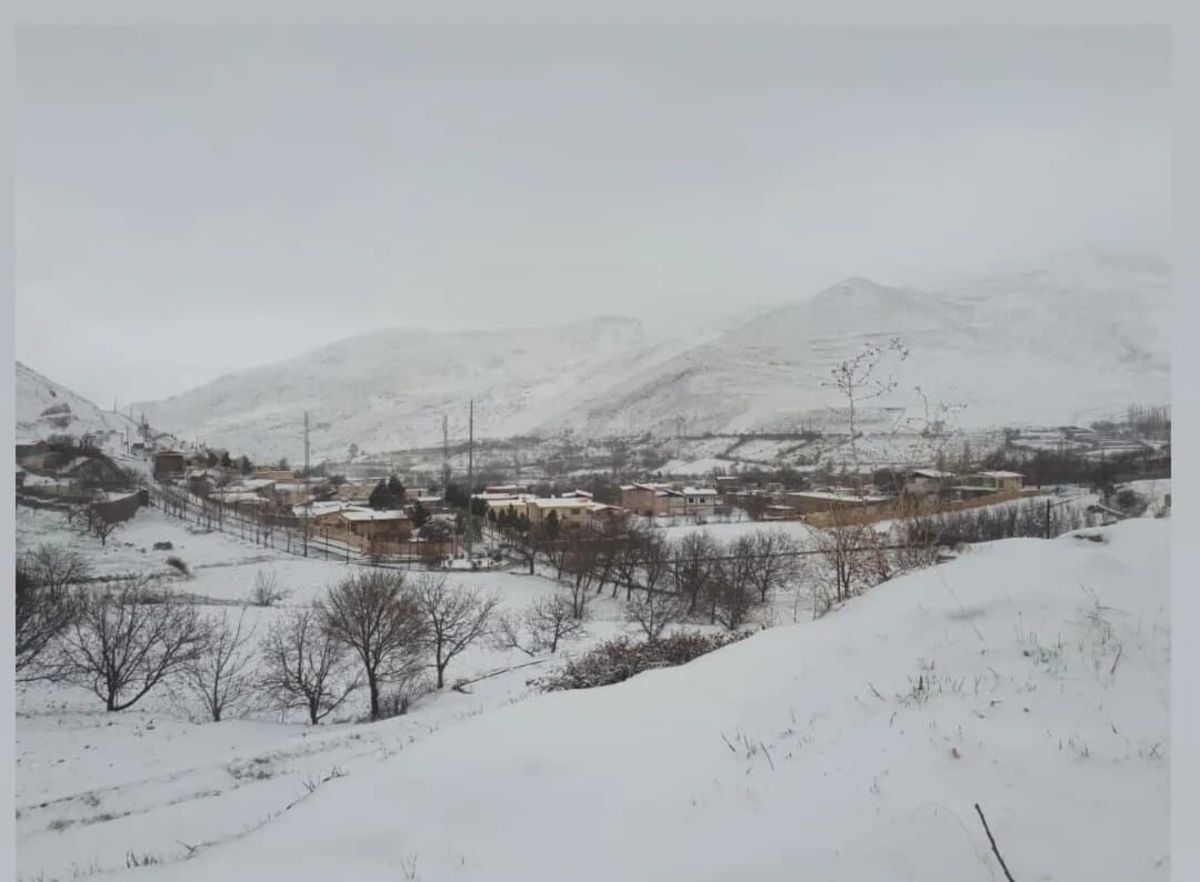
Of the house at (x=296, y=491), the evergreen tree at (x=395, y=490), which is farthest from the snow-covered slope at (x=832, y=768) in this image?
the house at (x=296, y=491)

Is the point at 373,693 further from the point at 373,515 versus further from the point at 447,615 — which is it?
A: the point at 373,515

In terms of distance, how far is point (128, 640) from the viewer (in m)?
3.01

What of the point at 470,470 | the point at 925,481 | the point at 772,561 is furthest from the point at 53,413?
the point at 925,481

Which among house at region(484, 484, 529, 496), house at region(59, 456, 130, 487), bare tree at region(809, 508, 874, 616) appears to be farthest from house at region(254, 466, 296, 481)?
bare tree at region(809, 508, 874, 616)

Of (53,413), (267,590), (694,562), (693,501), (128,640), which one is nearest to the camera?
(53,413)

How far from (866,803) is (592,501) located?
1980 millimetres

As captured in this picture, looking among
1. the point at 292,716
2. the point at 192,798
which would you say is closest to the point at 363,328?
the point at 292,716

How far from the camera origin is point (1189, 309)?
2.58 meters

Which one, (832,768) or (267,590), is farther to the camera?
A: (267,590)

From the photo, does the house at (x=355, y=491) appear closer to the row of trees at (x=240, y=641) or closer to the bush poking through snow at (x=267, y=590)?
the row of trees at (x=240, y=641)

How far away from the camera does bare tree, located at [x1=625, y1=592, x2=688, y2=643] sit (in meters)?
3.41

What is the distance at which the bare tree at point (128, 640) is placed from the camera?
2.91 metres

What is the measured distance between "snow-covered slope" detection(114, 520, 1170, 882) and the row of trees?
771 mm

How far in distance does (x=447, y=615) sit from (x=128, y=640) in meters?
1.51
